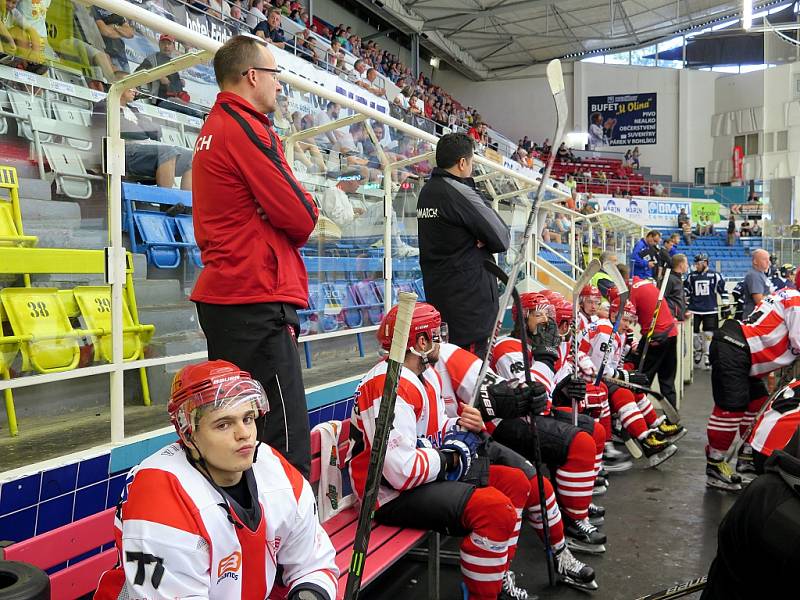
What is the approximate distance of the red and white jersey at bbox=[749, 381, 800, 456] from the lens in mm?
2281

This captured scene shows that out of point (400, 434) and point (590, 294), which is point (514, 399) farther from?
point (590, 294)

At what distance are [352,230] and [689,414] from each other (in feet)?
13.6

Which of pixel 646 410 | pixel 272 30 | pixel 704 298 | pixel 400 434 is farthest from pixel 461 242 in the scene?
pixel 704 298

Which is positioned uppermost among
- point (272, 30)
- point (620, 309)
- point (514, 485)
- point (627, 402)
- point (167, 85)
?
point (272, 30)

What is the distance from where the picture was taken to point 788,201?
23078mm

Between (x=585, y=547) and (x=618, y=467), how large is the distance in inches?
63.5

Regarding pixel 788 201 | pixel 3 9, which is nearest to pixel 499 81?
pixel 788 201

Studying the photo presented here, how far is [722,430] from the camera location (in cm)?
425

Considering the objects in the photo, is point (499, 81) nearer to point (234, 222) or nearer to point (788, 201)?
point (788, 201)

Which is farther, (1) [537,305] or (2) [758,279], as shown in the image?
(2) [758,279]

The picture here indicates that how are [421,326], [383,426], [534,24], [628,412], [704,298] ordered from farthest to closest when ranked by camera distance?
[534,24] < [704,298] < [628,412] < [421,326] < [383,426]

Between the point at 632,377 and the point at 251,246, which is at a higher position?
the point at 251,246

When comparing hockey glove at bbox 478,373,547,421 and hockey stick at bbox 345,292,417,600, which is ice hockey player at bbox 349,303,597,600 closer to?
hockey glove at bbox 478,373,547,421

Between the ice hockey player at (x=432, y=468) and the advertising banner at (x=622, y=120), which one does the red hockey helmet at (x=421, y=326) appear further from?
the advertising banner at (x=622, y=120)
